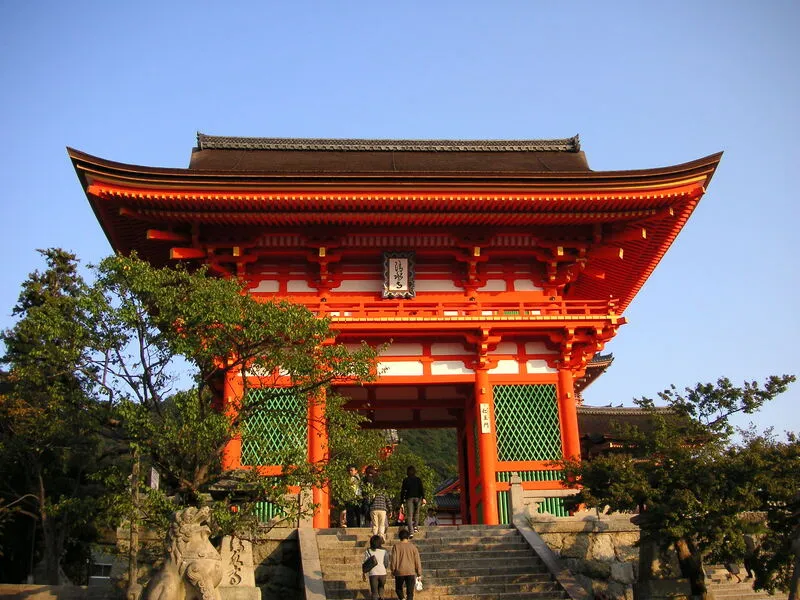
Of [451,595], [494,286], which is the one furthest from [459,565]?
[494,286]

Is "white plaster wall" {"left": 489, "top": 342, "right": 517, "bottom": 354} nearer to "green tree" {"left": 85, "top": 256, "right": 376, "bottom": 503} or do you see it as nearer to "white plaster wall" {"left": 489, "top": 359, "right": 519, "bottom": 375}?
"white plaster wall" {"left": 489, "top": 359, "right": 519, "bottom": 375}

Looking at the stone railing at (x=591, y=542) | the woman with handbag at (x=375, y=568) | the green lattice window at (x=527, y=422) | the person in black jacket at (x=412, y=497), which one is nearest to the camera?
the woman with handbag at (x=375, y=568)

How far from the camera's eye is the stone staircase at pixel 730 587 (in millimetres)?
15491

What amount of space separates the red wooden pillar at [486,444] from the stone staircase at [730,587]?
14.4 ft

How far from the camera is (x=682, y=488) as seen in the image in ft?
42.6

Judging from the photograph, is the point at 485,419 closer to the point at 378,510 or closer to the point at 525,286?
the point at 525,286

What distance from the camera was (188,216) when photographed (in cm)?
1878

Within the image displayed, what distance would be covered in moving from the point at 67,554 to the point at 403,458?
1718 centimetres

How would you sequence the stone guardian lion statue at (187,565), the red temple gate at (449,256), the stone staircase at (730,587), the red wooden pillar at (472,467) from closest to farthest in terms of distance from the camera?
the stone guardian lion statue at (187,565)
the stone staircase at (730,587)
the red temple gate at (449,256)
the red wooden pillar at (472,467)

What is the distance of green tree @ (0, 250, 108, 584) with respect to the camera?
12406 millimetres

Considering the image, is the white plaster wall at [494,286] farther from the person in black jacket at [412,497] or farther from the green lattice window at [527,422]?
the person in black jacket at [412,497]

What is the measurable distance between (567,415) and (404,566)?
8.35m

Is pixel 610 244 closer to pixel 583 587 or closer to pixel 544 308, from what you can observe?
pixel 544 308

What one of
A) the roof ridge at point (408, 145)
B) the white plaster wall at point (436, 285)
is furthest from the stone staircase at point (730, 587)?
the roof ridge at point (408, 145)
